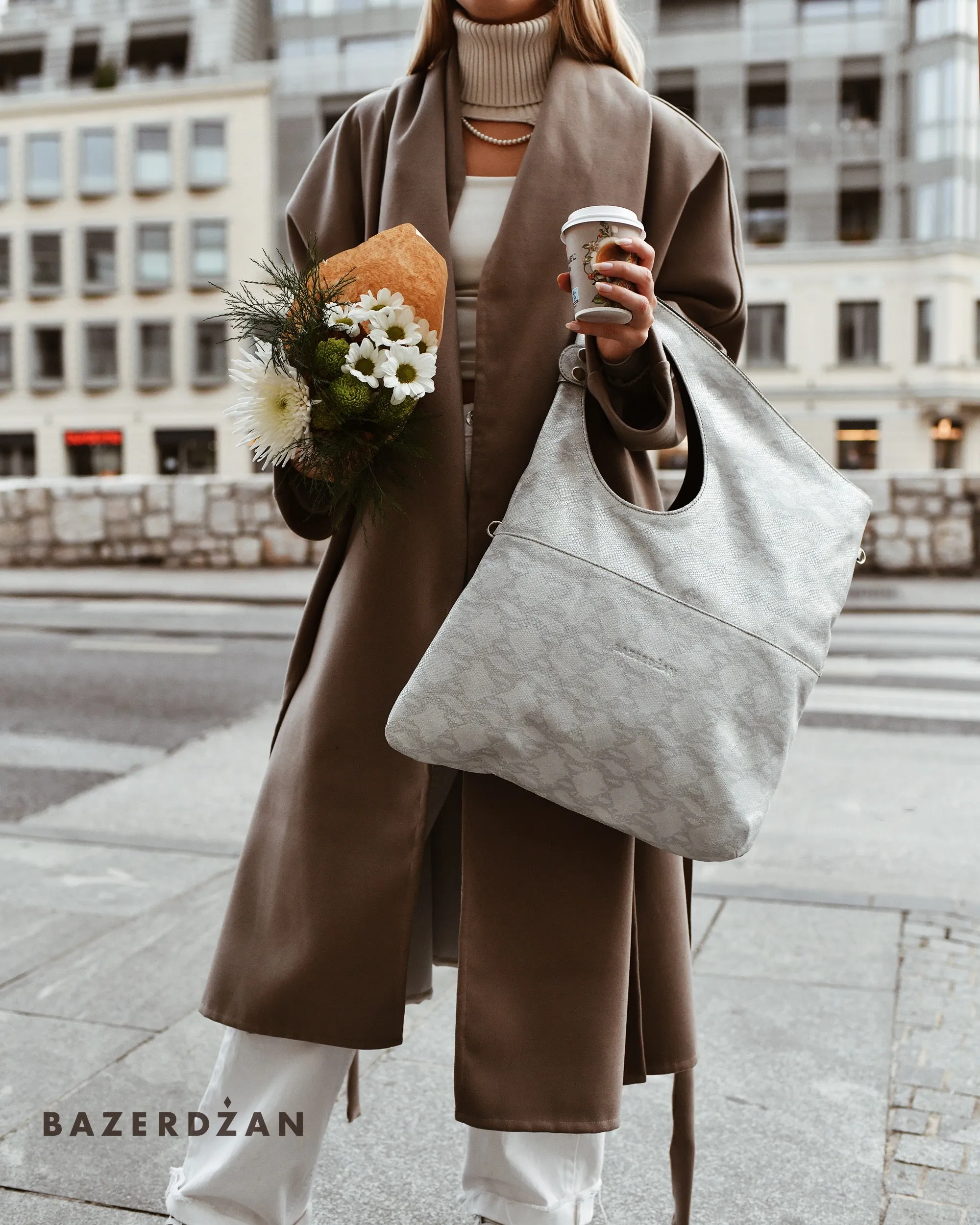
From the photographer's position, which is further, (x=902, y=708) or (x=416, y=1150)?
(x=902, y=708)

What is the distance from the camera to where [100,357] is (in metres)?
40.3

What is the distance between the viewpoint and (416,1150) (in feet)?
8.22

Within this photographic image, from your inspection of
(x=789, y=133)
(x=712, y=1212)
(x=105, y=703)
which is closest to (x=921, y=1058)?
(x=712, y=1212)

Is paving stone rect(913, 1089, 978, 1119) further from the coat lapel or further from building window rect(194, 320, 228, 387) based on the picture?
building window rect(194, 320, 228, 387)

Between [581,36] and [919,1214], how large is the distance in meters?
2.04

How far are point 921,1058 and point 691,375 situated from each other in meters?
1.88

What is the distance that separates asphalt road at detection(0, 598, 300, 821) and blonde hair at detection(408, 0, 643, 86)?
3977 millimetres

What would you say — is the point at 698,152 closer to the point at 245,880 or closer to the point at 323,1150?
the point at 245,880

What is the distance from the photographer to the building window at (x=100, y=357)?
1580 inches

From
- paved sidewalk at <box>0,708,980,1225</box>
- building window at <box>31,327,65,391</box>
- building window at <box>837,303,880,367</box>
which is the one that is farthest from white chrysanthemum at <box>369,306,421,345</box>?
building window at <box>31,327,65,391</box>

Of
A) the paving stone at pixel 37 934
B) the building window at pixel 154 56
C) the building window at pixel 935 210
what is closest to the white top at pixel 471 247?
the paving stone at pixel 37 934

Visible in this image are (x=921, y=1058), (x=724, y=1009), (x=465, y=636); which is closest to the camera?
(x=465, y=636)

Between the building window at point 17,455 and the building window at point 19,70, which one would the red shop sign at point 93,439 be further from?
the building window at point 19,70

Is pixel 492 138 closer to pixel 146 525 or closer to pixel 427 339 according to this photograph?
pixel 427 339
